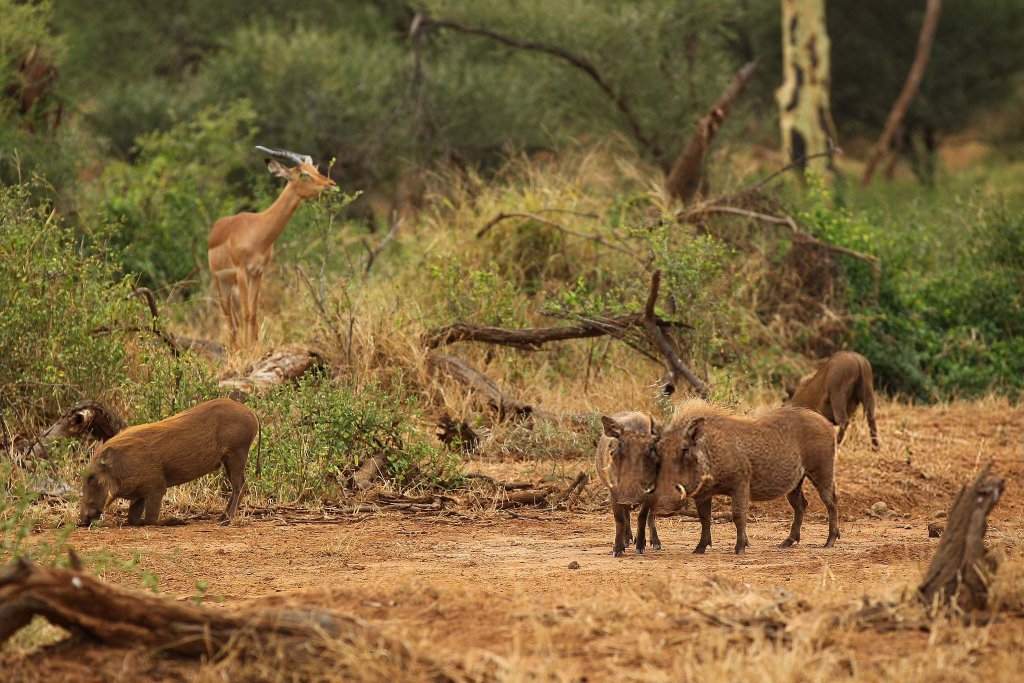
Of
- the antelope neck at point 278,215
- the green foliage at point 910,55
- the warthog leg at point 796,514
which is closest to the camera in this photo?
the warthog leg at point 796,514

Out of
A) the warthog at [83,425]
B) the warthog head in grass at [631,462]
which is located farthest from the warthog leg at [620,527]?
the warthog at [83,425]

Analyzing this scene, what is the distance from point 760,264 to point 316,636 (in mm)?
9647

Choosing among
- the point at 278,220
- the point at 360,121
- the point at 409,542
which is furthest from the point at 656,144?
the point at 409,542

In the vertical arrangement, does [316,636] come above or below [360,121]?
below

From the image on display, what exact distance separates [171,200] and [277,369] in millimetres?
5525

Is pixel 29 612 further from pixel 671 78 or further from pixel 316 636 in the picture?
pixel 671 78

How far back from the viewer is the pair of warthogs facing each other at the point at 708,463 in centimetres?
677

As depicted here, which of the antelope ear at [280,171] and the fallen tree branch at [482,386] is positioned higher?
the antelope ear at [280,171]

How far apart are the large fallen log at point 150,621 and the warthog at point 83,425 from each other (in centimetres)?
432

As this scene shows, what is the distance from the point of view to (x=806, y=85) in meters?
22.8

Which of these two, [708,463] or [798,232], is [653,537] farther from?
[798,232]

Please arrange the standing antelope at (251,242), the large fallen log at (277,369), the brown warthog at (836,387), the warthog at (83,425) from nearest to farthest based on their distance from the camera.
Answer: the warthog at (83,425)
the brown warthog at (836,387)
the large fallen log at (277,369)
the standing antelope at (251,242)

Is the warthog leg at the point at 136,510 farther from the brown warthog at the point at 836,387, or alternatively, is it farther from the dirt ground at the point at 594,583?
the brown warthog at the point at 836,387

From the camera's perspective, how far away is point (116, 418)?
29.2 ft
